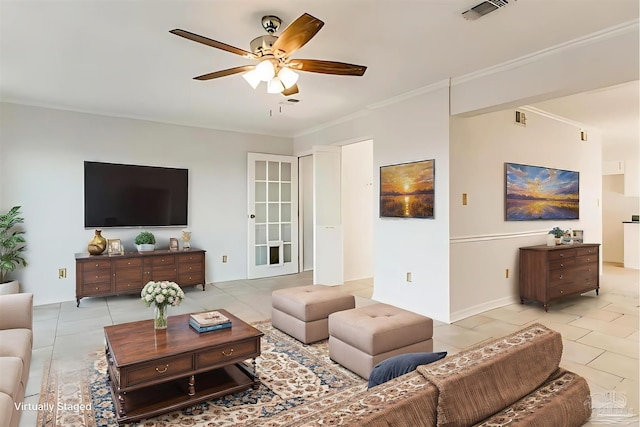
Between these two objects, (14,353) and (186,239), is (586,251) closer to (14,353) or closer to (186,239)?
(186,239)

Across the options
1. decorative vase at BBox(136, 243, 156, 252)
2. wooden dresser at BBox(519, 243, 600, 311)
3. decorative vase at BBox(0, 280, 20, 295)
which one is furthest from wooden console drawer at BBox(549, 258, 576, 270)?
decorative vase at BBox(0, 280, 20, 295)

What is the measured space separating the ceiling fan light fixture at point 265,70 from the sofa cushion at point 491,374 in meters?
2.14

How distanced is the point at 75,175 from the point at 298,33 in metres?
4.35

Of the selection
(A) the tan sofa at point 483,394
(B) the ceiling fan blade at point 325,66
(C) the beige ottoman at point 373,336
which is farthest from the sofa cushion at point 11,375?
(B) the ceiling fan blade at point 325,66

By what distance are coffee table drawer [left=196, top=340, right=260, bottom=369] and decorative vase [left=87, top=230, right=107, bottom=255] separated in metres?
3.44

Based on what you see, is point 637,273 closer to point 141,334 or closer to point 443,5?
point 443,5

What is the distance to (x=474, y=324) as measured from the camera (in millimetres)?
3941

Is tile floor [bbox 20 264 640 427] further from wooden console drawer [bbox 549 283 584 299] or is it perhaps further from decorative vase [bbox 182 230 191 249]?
decorative vase [bbox 182 230 191 249]

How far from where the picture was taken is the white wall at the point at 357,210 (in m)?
6.43

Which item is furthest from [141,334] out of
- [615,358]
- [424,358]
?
[615,358]

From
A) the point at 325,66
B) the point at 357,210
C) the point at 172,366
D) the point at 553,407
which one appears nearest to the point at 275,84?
the point at 325,66

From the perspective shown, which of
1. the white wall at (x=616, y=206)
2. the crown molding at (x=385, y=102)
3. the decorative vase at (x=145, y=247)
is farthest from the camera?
the white wall at (x=616, y=206)

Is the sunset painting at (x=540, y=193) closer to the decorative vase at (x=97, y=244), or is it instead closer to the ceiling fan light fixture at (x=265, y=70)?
the ceiling fan light fixture at (x=265, y=70)

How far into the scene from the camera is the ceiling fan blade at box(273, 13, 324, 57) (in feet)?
6.61
